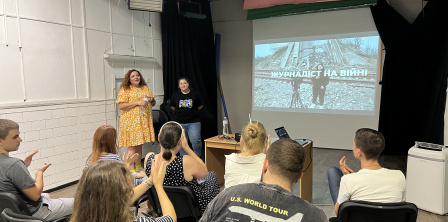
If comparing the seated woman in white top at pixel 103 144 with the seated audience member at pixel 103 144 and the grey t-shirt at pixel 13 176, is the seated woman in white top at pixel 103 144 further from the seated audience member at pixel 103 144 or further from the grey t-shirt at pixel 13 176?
the grey t-shirt at pixel 13 176

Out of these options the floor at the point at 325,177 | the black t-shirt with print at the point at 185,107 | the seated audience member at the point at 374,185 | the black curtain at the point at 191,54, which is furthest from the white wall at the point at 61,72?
the seated audience member at the point at 374,185

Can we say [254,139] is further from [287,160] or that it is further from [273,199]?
[273,199]

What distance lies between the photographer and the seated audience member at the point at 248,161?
7.03 feet

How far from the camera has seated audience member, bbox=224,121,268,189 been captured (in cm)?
214

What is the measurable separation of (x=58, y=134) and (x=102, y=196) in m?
3.18

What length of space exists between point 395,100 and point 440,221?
2.64 meters

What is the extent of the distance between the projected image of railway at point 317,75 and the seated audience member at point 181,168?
3.90m

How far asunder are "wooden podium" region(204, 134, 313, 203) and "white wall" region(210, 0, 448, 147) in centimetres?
295

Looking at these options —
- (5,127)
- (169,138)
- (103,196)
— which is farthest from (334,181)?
(5,127)

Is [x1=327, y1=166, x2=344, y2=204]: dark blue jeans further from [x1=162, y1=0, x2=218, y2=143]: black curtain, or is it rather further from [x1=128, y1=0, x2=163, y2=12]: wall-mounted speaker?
[x1=128, y1=0, x2=163, y2=12]: wall-mounted speaker

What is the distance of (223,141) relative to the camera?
3.40 metres

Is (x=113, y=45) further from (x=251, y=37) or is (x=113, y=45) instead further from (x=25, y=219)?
(x=25, y=219)

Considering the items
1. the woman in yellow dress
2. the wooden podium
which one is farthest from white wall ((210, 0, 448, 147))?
the wooden podium

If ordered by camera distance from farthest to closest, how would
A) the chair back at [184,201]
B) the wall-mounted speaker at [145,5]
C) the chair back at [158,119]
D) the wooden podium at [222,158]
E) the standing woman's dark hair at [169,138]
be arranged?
the chair back at [158,119] < the wall-mounted speaker at [145,5] < the wooden podium at [222,158] < the standing woman's dark hair at [169,138] < the chair back at [184,201]
